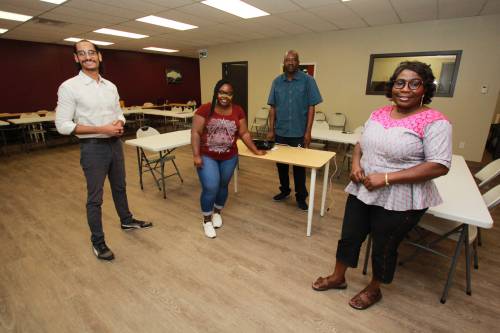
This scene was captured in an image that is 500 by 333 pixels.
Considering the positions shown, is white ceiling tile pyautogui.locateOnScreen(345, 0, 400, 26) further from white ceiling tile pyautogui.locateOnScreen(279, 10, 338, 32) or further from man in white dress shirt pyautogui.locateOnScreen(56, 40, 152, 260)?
man in white dress shirt pyautogui.locateOnScreen(56, 40, 152, 260)

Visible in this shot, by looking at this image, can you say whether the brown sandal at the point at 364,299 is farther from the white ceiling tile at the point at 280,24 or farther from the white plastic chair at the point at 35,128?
the white plastic chair at the point at 35,128

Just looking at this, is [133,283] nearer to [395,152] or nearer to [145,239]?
[145,239]

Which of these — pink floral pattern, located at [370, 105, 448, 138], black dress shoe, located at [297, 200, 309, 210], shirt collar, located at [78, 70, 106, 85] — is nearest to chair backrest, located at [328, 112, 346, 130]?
black dress shoe, located at [297, 200, 309, 210]

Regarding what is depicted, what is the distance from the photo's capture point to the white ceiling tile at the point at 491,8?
3877mm

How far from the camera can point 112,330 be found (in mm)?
1606

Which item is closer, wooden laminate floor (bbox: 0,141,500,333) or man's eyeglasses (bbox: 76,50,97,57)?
wooden laminate floor (bbox: 0,141,500,333)

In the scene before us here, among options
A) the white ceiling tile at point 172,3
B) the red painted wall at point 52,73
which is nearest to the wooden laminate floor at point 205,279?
the white ceiling tile at point 172,3

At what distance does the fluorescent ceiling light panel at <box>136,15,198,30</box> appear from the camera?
507cm

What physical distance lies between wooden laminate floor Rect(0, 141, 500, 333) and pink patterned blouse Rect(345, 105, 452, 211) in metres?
0.86

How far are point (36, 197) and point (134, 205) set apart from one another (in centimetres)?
143

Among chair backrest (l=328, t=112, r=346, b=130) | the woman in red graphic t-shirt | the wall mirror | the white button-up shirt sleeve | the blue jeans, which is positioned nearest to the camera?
the white button-up shirt sleeve

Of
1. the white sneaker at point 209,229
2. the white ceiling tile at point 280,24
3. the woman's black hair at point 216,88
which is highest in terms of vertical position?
the white ceiling tile at point 280,24

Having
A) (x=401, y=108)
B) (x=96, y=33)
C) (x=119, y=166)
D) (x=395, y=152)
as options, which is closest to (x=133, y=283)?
(x=119, y=166)

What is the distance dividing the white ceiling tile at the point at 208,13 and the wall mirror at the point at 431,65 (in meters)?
3.13
